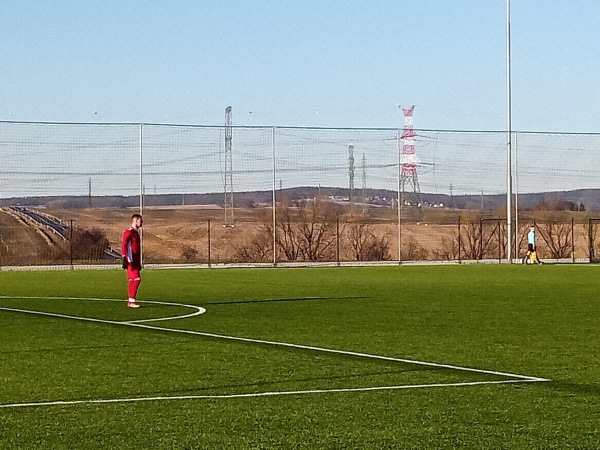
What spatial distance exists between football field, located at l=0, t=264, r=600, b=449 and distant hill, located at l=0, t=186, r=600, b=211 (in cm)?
2205

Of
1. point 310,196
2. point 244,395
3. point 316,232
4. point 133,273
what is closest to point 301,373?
point 244,395

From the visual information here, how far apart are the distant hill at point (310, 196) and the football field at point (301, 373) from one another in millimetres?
22055

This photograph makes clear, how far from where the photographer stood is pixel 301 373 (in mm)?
11453

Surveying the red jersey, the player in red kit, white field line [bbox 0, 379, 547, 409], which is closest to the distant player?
the player in red kit

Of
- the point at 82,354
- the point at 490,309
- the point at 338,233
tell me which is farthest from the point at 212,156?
the point at 82,354

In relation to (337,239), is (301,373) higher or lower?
lower

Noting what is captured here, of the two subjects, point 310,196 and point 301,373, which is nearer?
point 301,373

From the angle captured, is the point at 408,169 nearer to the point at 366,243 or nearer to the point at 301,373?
the point at 366,243

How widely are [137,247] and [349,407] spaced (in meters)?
12.2

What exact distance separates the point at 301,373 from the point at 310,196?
1525 inches

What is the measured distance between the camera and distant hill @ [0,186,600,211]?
45.5 metres

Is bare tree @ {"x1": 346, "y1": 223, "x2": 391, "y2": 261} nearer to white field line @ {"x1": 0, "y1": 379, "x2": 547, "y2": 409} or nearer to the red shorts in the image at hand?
the red shorts

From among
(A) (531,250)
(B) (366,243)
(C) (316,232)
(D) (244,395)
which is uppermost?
(C) (316,232)

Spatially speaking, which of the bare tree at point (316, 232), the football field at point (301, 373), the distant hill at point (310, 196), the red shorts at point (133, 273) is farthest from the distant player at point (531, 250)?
the red shorts at point (133, 273)
